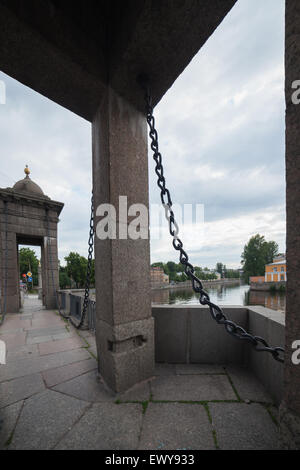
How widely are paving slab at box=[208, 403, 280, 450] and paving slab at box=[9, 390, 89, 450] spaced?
3.69 feet

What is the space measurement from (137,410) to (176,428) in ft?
1.19

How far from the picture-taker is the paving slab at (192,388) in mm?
1781

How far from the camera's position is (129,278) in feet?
6.47

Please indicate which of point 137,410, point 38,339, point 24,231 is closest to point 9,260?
point 24,231

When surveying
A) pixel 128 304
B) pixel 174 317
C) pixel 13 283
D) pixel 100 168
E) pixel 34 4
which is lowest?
pixel 13 283

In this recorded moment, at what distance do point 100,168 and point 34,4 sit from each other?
50.2 inches

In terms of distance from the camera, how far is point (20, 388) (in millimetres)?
1997

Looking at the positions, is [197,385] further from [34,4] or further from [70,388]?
[34,4]

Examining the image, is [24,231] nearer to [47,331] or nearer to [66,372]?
[47,331]

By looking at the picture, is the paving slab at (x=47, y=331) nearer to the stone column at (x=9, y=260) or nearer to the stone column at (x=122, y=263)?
the stone column at (x=122, y=263)

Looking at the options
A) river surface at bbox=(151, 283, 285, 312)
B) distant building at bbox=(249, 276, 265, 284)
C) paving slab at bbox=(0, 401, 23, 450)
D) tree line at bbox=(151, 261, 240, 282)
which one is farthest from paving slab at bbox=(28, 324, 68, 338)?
tree line at bbox=(151, 261, 240, 282)

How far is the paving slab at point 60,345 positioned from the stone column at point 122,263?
131cm
